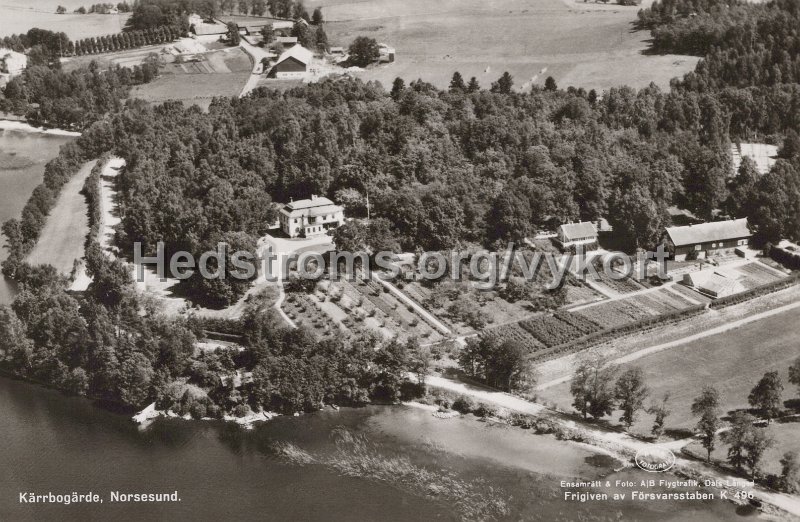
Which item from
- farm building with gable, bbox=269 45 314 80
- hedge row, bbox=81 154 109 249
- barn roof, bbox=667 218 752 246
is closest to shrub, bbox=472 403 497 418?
barn roof, bbox=667 218 752 246

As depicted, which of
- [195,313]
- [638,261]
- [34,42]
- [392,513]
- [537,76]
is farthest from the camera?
[34,42]

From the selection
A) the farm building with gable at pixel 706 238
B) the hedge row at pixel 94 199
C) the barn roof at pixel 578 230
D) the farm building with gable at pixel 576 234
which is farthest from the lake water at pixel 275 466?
the farm building with gable at pixel 706 238

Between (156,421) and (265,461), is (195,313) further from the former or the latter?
(265,461)

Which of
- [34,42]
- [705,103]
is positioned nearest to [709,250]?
[705,103]

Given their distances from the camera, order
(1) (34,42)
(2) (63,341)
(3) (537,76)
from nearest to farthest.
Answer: (2) (63,341) < (3) (537,76) < (1) (34,42)

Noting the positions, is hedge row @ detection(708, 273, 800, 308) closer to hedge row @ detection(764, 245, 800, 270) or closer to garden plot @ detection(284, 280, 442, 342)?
hedge row @ detection(764, 245, 800, 270)

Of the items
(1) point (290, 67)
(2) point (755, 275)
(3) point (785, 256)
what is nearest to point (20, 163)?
(1) point (290, 67)

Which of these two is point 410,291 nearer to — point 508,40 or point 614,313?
point 614,313

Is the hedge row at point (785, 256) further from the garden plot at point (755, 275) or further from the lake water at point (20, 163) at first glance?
the lake water at point (20, 163)
